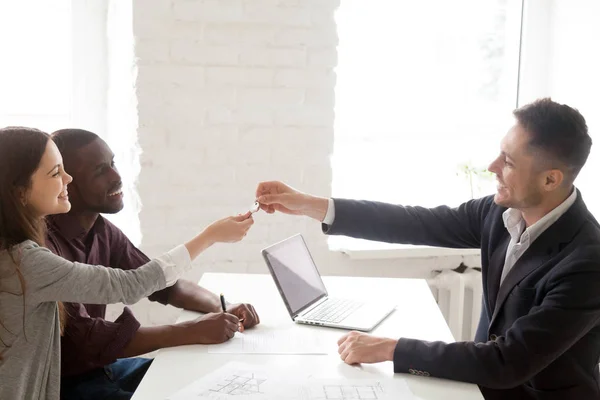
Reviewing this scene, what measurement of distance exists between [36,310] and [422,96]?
2.03m

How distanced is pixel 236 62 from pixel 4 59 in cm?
90

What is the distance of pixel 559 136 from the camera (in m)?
1.72

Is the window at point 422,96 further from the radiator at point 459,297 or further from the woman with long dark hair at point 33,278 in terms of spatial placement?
the woman with long dark hair at point 33,278

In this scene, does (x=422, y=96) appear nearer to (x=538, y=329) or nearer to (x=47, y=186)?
(x=538, y=329)

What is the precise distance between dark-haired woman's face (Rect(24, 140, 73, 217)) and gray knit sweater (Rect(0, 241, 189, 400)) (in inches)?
3.8

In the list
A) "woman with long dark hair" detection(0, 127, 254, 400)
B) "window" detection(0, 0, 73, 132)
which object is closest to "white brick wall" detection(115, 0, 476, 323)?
"window" detection(0, 0, 73, 132)

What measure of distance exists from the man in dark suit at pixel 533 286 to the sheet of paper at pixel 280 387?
99 mm

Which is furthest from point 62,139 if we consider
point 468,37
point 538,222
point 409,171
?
point 468,37

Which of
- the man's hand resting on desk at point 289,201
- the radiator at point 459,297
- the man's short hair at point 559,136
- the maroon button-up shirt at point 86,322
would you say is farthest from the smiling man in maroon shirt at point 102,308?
the radiator at point 459,297

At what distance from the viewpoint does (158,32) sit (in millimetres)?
2600

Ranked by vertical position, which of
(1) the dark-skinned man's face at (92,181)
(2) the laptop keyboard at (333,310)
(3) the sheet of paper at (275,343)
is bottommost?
(3) the sheet of paper at (275,343)

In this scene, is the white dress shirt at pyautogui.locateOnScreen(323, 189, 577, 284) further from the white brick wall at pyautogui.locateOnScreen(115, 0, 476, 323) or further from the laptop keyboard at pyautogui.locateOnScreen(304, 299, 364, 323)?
the white brick wall at pyautogui.locateOnScreen(115, 0, 476, 323)

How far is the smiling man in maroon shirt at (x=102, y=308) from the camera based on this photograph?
1719 millimetres

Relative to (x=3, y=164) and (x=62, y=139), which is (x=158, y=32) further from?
(x=3, y=164)
